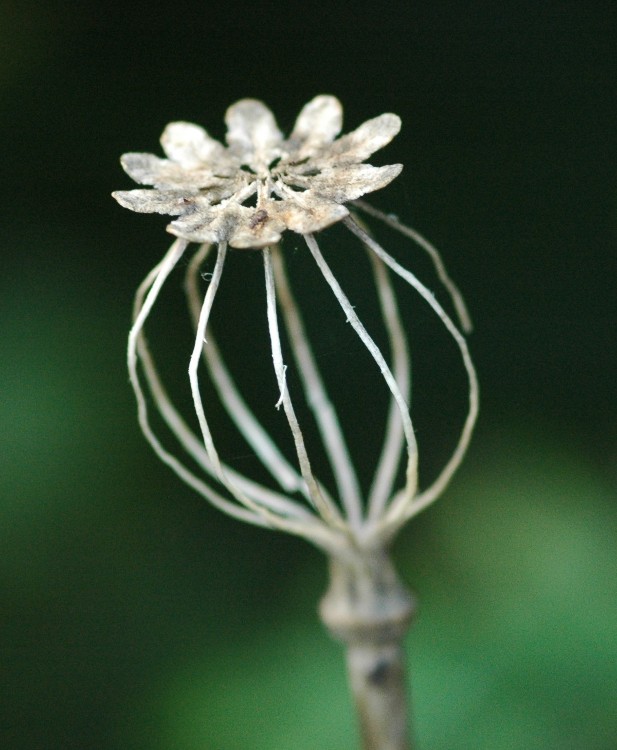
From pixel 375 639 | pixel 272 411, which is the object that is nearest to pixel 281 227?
pixel 375 639

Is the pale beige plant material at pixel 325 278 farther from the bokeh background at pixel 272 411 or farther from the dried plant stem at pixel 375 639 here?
the bokeh background at pixel 272 411

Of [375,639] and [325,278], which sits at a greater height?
[325,278]

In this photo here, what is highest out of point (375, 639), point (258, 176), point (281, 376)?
point (258, 176)

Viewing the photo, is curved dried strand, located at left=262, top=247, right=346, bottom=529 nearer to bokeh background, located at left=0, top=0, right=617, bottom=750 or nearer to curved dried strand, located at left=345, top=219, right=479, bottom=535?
curved dried strand, located at left=345, top=219, right=479, bottom=535

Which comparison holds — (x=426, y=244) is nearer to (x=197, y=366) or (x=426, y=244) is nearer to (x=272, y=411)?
(x=197, y=366)

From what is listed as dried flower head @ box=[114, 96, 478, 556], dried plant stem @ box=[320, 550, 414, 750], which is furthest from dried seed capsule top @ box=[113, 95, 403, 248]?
dried plant stem @ box=[320, 550, 414, 750]

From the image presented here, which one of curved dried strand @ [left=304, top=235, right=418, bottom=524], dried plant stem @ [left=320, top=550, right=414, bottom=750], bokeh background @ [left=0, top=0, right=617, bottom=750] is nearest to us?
curved dried strand @ [left=304, top=235, right=418, bottom=524]
